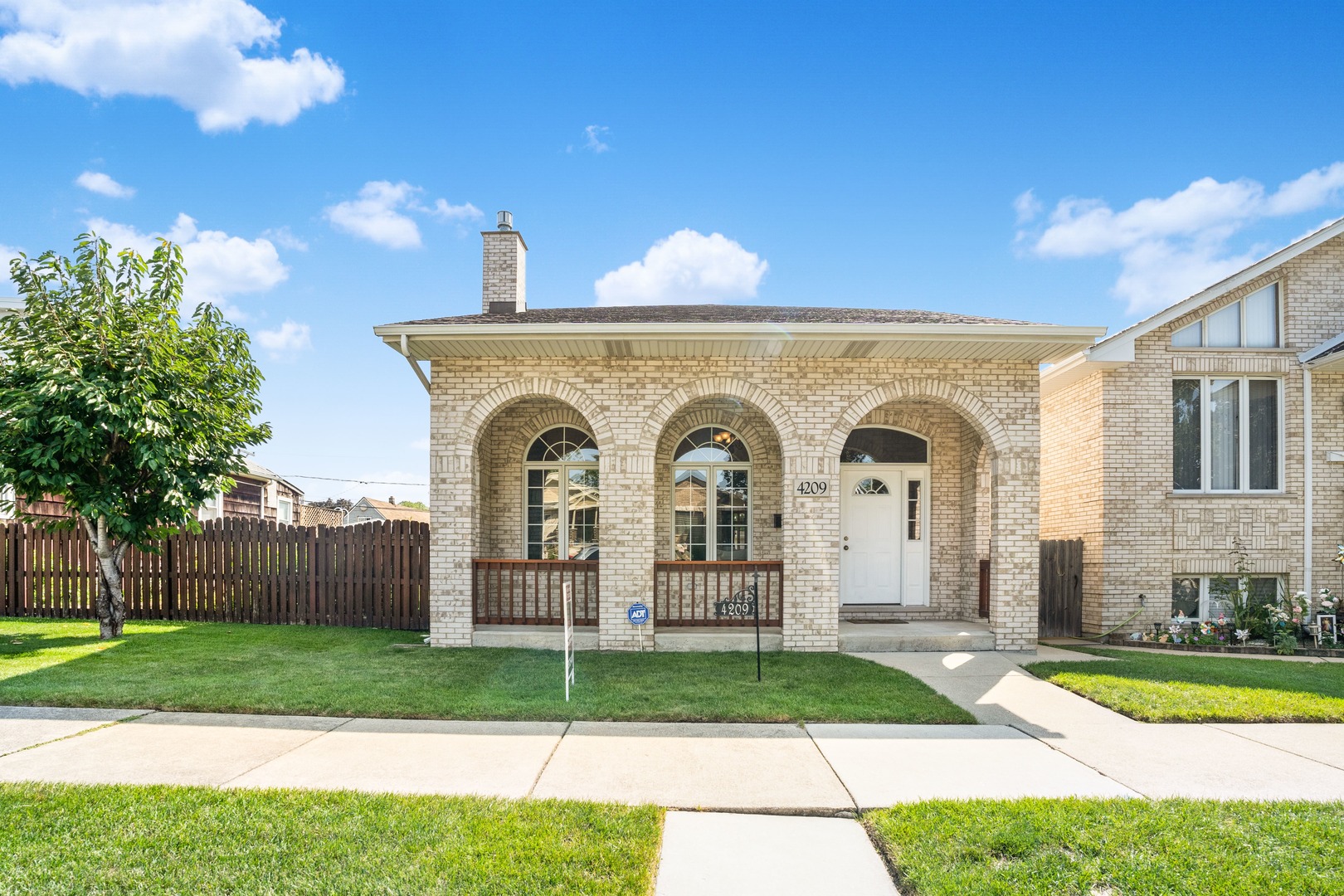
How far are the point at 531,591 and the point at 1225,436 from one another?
10.7 m

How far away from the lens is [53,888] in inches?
120

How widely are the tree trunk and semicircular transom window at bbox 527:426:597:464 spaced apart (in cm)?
562

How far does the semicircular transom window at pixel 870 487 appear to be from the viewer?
11.0 meters

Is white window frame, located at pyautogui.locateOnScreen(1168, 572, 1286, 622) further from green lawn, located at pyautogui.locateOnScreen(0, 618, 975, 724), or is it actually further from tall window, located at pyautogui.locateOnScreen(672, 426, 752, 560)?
tall window, located at pyautogui.locateOnScreen(672, 426, 752, 560)

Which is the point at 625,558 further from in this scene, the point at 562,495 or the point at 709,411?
the point at 709,411

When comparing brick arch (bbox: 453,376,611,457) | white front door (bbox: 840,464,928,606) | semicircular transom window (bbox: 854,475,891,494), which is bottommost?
white front door (bbox: 840,464,928,606)

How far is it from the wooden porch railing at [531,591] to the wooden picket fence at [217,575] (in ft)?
5.96

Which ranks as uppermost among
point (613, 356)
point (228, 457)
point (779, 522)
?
point (613, 356)

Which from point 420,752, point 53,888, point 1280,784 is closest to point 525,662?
point 420,752

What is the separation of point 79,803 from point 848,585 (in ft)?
30.0

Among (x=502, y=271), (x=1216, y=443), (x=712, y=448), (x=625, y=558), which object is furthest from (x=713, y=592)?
(x=1216, y=443)

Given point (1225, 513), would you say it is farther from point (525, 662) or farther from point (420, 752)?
point (420, 752)

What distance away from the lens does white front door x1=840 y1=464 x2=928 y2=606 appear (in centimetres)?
1092

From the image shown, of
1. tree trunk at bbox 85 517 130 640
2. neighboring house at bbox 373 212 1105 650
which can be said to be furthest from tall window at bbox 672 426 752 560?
tree trunk at bbox 85 517 130 640
